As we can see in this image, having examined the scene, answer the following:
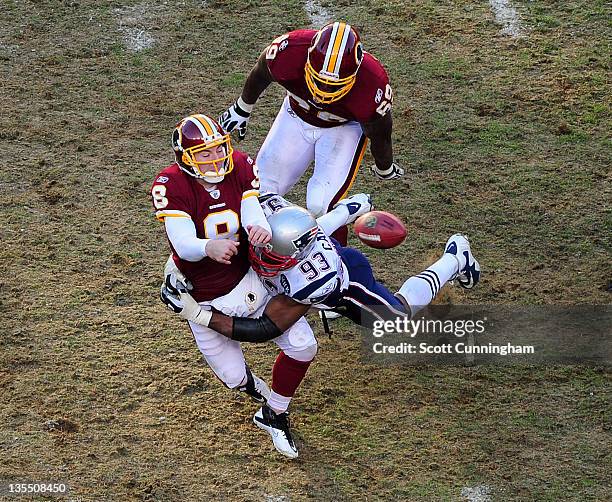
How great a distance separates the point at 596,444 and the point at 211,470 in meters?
2.11

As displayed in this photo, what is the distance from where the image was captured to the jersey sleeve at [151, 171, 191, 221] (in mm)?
4879

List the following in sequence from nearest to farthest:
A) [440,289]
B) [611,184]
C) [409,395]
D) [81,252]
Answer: [409,395]
[440,289]
[81,252]
[611,184]

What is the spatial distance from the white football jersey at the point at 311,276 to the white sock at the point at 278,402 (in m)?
0.59

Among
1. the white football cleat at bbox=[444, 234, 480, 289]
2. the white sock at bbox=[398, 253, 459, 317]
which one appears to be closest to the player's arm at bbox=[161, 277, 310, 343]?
the white sock at bbox=[398, 253, 459, 317]

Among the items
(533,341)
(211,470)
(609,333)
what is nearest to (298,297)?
(211,470)

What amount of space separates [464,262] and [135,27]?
4862mm

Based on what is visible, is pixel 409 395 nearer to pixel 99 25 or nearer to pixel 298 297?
pixel 298 297

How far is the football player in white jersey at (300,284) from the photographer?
16.3ft

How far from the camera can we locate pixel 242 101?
663cm

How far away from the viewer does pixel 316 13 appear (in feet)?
31.5

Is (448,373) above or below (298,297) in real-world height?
below

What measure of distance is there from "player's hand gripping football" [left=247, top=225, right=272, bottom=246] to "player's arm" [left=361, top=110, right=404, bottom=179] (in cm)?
140

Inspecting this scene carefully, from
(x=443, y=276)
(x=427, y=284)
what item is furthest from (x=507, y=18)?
(x=427, y=284)

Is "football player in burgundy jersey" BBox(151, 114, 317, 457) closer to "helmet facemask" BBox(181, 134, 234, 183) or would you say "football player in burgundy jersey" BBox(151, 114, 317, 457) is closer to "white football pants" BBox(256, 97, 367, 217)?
"helmet facemask" BBox(181, 134, 234, 183)
